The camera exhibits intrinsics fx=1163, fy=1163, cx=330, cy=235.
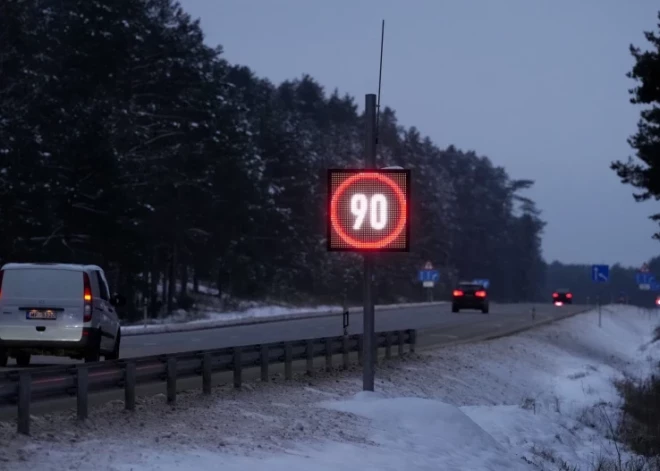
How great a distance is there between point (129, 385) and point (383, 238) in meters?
5.23

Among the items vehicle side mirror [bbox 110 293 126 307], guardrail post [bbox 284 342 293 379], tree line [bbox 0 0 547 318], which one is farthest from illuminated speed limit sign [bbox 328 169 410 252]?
tree line [bbox 0 0 547 318]

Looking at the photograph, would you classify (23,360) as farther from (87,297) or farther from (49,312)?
(87,297)

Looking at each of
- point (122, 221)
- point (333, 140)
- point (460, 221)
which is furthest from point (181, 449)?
point (460, 221)

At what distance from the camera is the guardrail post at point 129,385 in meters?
15.6

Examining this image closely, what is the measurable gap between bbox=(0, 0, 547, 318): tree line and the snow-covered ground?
23.4 m

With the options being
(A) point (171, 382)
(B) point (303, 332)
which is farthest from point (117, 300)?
(B) point (303, 332)

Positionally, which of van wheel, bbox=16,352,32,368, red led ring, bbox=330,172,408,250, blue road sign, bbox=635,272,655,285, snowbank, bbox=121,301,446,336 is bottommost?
snowbank, bbox=121,301,446,336

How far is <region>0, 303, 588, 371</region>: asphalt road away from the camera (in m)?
33.0

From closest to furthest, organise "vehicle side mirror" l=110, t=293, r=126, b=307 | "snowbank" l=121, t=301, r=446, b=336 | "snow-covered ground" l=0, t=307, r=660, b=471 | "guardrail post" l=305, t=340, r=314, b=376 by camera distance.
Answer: "snow-covered ground" l=0, t=307, r=660, b=471, "guardrail post" l=305, t=340, r=314, b=376, "vehicle side mirror" l=110, t=293, r=126, b=307, "snowbank" l=121, t=301, r=446, b=336

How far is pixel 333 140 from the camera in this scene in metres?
119

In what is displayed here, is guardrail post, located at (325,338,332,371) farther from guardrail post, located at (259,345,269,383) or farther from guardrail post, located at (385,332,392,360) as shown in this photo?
guardrail post, located at (385,332,392,360)

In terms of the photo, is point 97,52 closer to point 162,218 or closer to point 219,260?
point 162,218

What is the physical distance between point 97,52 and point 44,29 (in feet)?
20.5

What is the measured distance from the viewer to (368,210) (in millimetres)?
19031
